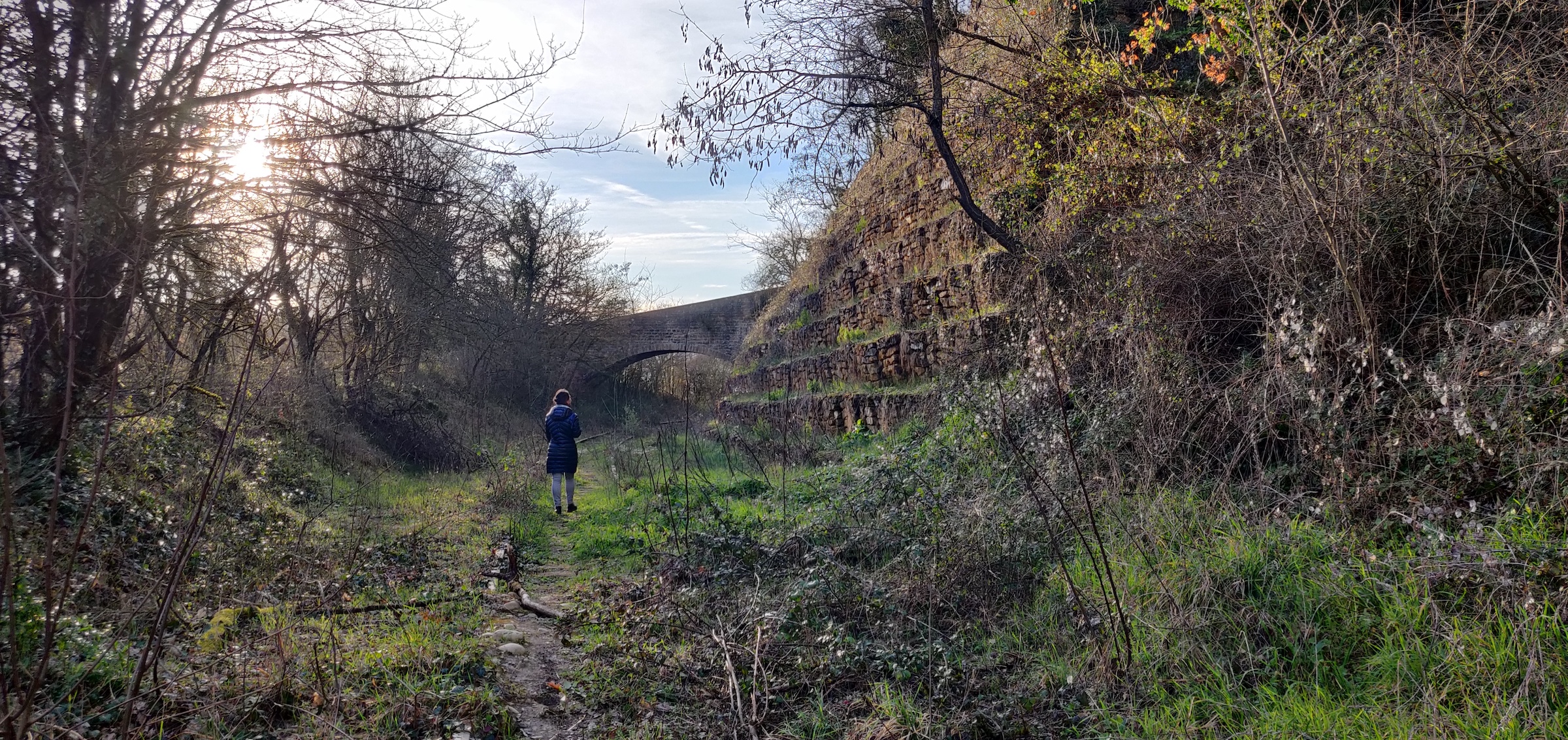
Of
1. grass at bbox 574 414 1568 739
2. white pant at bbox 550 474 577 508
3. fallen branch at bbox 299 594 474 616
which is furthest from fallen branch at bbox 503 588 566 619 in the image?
white pant at bbox 550 474 577 508

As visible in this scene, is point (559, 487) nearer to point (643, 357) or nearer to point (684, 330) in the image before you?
point (684, 330)

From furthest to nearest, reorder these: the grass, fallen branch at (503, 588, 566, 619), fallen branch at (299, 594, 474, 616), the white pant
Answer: the white pant
fallen branch at (503, 588, 566, 619)
fallen branch at (299, 594, 474, 616)
the grass

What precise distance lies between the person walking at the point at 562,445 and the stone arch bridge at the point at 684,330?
20589mm

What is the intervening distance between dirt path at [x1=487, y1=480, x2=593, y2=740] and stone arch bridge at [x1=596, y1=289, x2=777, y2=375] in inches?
1004

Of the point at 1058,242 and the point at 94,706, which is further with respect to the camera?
the point at 1058,242

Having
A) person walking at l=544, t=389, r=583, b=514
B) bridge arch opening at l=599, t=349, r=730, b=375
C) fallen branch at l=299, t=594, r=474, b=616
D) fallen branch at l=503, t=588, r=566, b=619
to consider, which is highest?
bridge arch opening at l=599, t=349, r=730, b=375

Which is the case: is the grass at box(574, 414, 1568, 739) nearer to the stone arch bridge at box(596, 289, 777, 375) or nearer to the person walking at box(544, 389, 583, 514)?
the person walking at box(544, 389, 583, 514)

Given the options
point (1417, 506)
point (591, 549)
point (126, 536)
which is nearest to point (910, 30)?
point (591, 549)

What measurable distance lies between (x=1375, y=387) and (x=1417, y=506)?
0.76 meters

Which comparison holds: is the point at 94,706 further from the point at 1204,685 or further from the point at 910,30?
the point at 910,30

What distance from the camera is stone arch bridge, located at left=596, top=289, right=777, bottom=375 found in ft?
107

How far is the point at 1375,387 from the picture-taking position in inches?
182

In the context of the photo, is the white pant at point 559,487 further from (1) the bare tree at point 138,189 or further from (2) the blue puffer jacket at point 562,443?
(1) the bare tree at point 138,189

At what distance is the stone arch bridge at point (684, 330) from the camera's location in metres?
32.6
